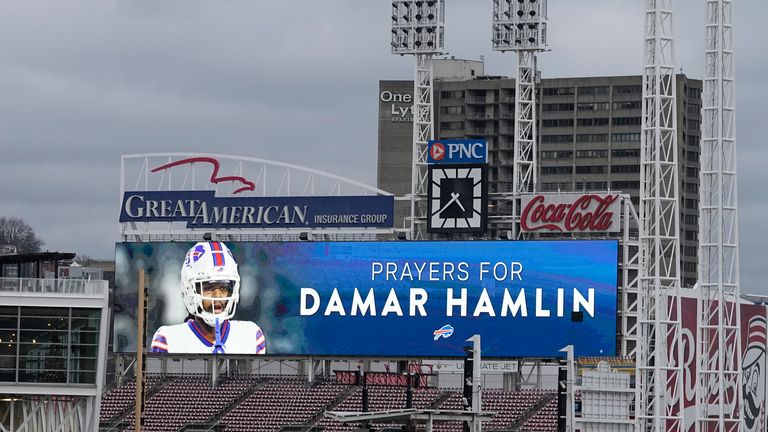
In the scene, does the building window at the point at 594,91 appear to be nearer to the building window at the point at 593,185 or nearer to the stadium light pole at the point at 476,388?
the building window at the point at 593,185

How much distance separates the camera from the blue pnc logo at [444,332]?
312 feet

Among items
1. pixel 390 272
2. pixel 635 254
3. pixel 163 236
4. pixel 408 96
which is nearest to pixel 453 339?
pixel 390 272

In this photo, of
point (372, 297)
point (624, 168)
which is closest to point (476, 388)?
point (372, 297)

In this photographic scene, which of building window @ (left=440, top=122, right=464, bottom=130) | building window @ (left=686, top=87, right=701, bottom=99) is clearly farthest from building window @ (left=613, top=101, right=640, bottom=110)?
building window @ (left=440, top=122, right=464, bottom=130)

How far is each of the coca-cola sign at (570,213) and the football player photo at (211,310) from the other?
1621cm

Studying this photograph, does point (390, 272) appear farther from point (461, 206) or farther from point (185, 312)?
point (185, 312)

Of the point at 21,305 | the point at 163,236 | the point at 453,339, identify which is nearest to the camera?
the point at 21,305

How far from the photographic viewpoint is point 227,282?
99.6m

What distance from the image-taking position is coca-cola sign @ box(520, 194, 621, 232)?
9375cm

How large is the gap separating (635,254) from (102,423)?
30.7 meters

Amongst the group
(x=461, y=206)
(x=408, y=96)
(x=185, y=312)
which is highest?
(x=408, y=96)

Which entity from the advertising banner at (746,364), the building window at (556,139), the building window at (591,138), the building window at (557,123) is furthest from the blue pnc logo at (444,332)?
the building window at (556,139)

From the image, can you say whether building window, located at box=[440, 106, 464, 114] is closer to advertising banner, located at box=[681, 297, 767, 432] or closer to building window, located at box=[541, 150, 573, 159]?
building window, located at box=[541, 150, 573, 159]

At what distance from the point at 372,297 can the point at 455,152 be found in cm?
890
